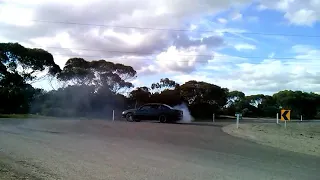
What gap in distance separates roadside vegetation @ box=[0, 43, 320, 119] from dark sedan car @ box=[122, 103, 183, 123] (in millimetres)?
16080

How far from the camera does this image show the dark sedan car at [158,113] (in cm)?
2948

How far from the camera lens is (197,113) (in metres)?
53.2

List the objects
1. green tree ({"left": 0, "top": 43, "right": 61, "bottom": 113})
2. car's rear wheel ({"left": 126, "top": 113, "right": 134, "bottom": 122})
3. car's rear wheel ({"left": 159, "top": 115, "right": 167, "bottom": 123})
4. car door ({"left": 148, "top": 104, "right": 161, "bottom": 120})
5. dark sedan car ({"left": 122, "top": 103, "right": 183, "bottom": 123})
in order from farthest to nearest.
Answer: green tree ({"left": 0, "top": 43, "right": 61, "bottom": 113})
car's rear wheel ({"left": 126, "top": 113, "right": 134, "bottom": 122})
car door ({"left": 148, "top": 104, "right": 161, "bottom": 120})
car's rear wheel ({"left": 159, "top": 115, "right": 167, "bottom": 123})
dark sedan car ({"left": 122, "top": 103, "right": 183, "bottom": 123})

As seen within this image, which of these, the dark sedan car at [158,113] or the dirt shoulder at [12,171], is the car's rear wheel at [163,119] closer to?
the dark sedan car at [158,113]

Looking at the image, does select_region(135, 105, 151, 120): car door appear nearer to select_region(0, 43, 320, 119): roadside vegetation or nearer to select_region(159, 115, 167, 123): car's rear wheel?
select_region(159, 115, 167, 123): car's rear wheel

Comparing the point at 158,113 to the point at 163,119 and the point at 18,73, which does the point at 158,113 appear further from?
the point at 18,73

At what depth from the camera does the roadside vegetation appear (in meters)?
48.0

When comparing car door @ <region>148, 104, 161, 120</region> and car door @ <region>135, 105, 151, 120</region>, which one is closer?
car door @ <region>148, 104, 161, 120</region>

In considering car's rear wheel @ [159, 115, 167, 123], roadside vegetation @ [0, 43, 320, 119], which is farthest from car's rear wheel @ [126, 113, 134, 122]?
roadside vegetation @ [0, 43, 320, 119]

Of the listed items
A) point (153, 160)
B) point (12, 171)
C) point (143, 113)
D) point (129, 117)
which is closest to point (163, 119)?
point (143, 113)

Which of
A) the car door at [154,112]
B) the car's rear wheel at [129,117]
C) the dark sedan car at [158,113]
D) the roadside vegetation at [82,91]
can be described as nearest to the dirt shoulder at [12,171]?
the dark sedan car at [158,113]

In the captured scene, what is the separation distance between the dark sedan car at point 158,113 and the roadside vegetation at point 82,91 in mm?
16080

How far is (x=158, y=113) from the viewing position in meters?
29.8

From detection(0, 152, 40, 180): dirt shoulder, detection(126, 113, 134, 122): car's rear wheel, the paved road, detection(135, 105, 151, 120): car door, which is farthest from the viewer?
detection(126, 113, 134, 122): car's rear wheel
